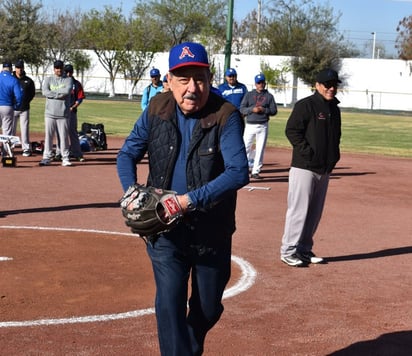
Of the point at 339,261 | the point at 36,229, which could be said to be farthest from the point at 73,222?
the point at 339,261

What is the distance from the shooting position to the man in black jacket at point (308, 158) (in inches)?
337

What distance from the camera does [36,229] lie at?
9.92 metres

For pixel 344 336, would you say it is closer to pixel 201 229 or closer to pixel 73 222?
pixel 201 229

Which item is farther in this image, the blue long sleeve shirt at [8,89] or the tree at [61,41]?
the tree at [61,41]

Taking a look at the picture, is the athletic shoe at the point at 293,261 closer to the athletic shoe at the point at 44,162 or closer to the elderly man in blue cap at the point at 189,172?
the elderly man in blue cap at the point at 189,172

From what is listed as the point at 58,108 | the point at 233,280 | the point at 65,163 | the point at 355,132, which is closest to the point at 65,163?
the point at 65,163

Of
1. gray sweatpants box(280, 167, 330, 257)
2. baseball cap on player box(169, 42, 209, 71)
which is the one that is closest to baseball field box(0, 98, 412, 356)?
gray sweatpants box(280, 167, 330, 257)

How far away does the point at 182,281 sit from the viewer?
4.49 metres

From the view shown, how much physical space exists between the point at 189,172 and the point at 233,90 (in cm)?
1173

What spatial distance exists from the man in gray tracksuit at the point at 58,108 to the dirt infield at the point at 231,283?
3245 millimetres

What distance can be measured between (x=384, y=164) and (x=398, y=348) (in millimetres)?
14611

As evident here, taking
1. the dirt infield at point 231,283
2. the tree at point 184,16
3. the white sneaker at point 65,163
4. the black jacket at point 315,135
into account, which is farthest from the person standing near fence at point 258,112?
the tree at point 184,16

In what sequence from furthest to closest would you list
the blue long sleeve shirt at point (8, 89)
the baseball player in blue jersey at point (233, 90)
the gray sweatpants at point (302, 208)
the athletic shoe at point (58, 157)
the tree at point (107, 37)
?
1. the tree at point (107, 37)
2. the athletic shoe at point (58, 157)
3. the blue long sleeve shirt at point (8, 89)
4. the baseball player in blue jersey at point (233, 90)
5. the gray sweatpants at point (302, 208)

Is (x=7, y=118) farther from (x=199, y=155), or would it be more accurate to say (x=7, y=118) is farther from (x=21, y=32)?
(x=21, y=32)
